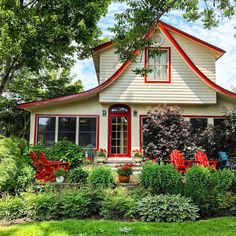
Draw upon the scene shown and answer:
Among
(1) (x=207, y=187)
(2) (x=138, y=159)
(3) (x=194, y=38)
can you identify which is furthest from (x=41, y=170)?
(3) (x=194, y=38)

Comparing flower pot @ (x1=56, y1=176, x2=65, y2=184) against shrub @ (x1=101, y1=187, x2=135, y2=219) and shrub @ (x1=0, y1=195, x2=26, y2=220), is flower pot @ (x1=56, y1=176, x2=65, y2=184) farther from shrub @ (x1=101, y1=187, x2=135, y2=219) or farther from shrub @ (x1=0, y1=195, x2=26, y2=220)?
shrub @ (x1=101, y1=187, x2=135, y2=219)

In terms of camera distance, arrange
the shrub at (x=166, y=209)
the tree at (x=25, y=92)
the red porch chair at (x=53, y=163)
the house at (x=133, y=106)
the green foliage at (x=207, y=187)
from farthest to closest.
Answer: the tree at (x=25, y=92) < the house at (x=133, y=106) < the red porch chair at (x=53, y=163) < the green foliage at (x=207, y=187) < the shrub at (x=166, y=209)

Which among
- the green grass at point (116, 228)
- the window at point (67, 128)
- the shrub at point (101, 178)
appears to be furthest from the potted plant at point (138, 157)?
the green grass at point (116, 228)

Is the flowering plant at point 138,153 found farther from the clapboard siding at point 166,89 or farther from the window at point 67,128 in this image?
the clapboard siding at point 166,89

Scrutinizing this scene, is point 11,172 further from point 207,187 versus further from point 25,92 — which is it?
point 25,92

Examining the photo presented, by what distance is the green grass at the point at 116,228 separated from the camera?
4.67 meters

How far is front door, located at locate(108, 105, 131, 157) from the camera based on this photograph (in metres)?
12.5

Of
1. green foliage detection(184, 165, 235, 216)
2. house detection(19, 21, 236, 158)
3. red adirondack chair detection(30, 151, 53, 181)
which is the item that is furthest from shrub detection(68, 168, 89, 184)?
house detection(19, 21, 236, 158)

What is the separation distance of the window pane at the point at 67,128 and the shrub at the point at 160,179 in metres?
6.13

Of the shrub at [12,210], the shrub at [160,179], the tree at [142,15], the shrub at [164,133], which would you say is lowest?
the shrub at [12,210]

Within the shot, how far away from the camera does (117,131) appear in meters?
12.6

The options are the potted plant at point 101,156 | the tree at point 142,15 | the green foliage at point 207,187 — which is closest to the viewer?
the green foliage at point 207,187

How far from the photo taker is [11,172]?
6.87 m

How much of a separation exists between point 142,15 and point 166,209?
15.3ft
